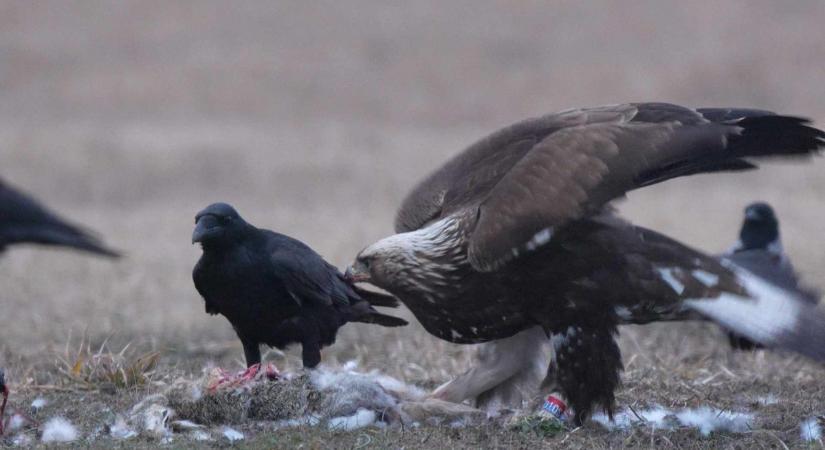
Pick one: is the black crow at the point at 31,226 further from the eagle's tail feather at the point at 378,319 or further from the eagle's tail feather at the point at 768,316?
the eagle's tail feather at the point at 768,316

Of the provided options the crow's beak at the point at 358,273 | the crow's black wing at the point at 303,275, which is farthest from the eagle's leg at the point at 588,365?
the crow's black wing at the point at 303,275

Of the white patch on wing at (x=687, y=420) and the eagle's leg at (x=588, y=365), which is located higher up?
the eagle's leg at (x=588, y=365)

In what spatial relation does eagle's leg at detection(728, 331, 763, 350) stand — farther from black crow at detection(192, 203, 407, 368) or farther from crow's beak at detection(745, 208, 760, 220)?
black crow at detection(192, 203, 407, 368)

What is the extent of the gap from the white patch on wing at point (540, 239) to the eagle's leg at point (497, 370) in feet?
2.39

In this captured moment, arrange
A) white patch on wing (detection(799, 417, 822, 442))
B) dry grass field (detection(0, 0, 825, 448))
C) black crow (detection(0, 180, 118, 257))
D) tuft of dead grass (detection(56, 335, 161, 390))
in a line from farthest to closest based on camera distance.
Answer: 1. black crow (detection(0, 180, 118, 257))
2. dry grass field (detection(0, 0, 825, 448))
3. tuft of dead grass (detection(56, 335, 161, 390))
4. white patch on wing (detection(799, 417, 822, 442))

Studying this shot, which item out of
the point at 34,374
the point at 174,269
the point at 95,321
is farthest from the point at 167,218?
the point at 34,374

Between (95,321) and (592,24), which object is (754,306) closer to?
(95,321)

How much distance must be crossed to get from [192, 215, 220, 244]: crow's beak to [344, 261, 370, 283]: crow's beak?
1.94 feet

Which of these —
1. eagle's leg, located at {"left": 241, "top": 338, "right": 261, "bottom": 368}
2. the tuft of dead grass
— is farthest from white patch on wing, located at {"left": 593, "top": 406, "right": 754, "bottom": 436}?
the tuft of dead grass

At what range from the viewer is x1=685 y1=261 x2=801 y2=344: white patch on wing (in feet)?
18.7

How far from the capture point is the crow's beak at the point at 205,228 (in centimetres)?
609

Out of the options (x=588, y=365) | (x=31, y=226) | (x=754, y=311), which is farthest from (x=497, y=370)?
(x=31, y=226)

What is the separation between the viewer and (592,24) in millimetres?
27812

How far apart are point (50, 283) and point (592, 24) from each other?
17063mm
